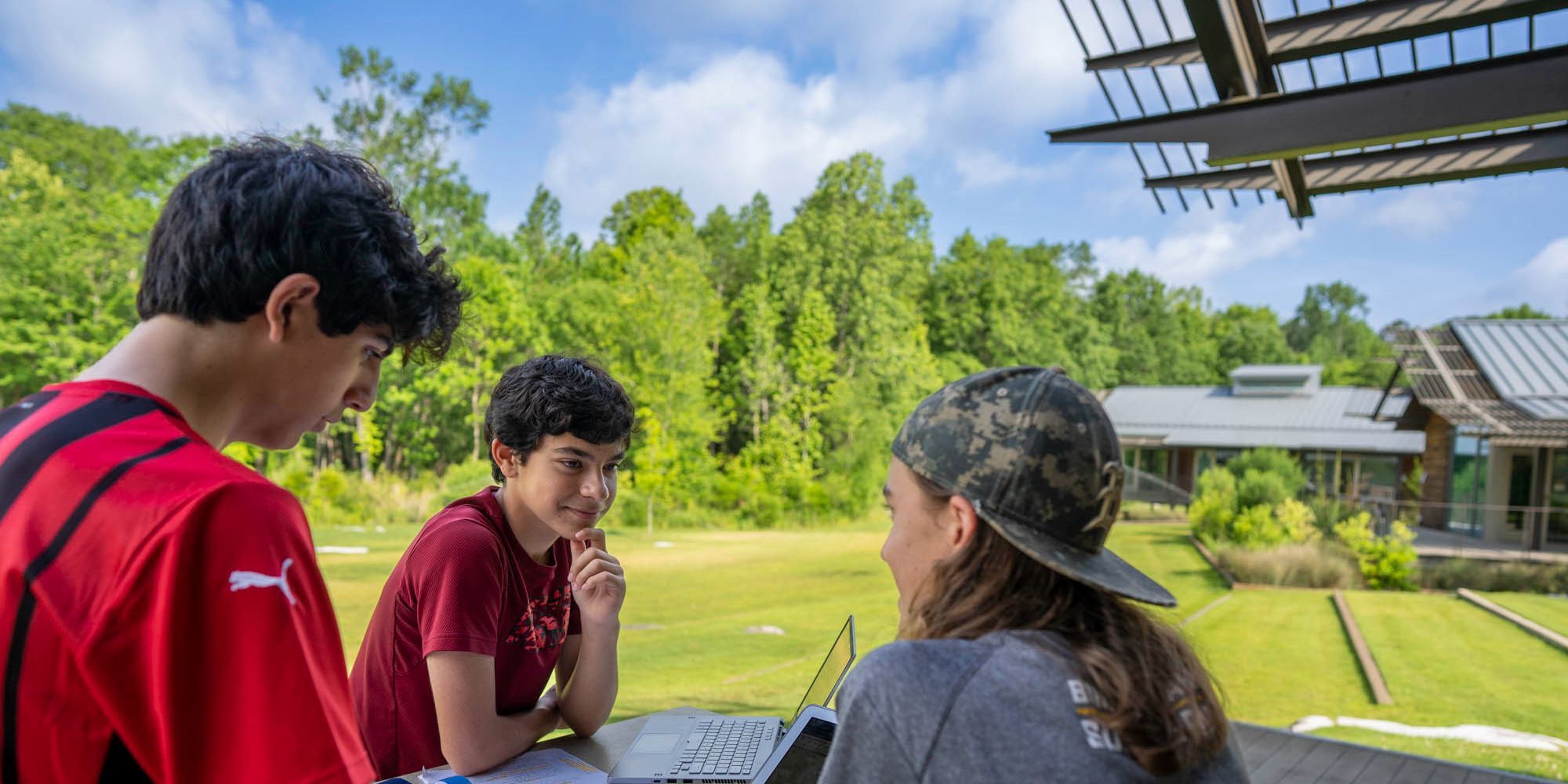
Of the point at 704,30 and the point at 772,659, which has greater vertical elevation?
the point at 704,30

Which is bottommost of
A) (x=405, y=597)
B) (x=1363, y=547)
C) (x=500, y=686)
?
(x=1363, y=547)

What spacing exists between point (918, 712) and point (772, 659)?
947cm

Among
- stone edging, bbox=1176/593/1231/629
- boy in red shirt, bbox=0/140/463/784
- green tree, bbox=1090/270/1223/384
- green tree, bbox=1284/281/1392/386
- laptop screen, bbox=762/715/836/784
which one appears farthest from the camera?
green tree, bbox=1284/281/1392/386

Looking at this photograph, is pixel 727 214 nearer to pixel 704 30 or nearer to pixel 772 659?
pixel 772 659

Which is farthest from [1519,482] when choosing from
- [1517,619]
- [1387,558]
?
[1517,619]

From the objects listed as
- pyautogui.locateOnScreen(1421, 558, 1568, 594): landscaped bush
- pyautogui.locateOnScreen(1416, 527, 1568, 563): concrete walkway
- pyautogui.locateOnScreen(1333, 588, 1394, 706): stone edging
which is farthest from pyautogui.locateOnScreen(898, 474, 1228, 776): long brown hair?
pyautogui.locateOnScreen(1416, 527, 1568, 563): concrete walkway

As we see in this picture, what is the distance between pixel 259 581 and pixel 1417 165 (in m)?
4.16

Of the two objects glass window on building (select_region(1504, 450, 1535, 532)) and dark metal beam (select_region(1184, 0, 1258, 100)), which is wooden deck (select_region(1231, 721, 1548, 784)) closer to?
dark metal beam (select_region(1184, 0, 1258, 100))

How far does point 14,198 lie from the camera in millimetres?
21469

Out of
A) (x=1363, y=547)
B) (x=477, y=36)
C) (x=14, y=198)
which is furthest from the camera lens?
(x=477, y=36)

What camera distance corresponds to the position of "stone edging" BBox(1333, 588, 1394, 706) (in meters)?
8.41

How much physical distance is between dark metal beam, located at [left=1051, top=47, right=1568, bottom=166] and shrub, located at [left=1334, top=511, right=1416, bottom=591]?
1204 cm

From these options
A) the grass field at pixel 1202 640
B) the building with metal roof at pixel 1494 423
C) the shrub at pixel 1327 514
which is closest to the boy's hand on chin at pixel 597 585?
the grass field at pixel 1202 640

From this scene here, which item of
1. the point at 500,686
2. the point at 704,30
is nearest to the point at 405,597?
the point at 500,686
